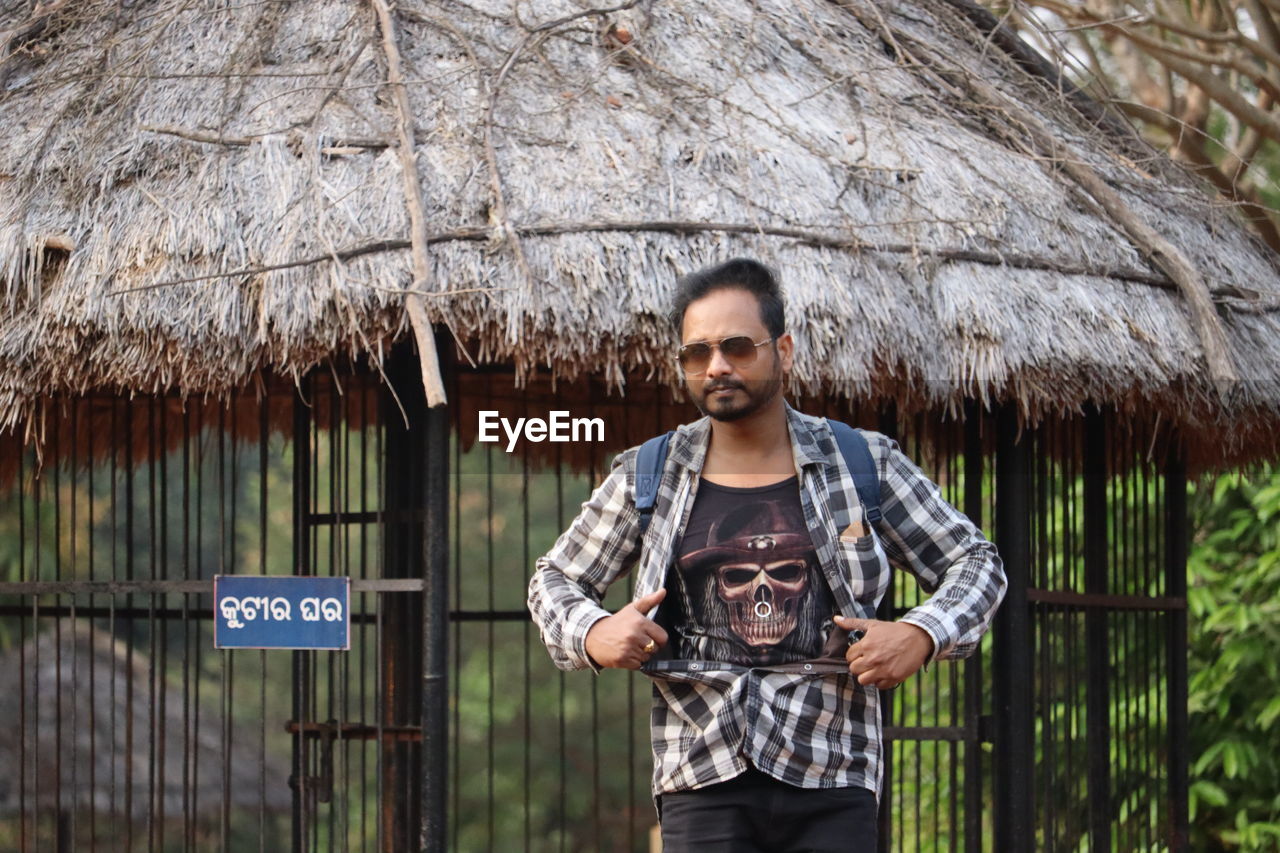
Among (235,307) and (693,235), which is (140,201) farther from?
(693,235)

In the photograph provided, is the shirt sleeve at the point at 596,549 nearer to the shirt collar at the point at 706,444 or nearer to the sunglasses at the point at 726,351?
the shirt collar at the point at 706,444

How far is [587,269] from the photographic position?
4.15 metres

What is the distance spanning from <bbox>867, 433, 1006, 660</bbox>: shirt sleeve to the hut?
1444 millimetres

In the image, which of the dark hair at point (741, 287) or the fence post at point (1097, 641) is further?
the fence post at point (1097, 641)

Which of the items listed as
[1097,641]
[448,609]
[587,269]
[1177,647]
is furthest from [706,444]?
[1177,647]

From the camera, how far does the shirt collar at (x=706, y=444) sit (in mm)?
2332

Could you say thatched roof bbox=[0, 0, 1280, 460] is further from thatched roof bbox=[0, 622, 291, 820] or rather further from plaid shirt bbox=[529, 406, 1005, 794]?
thatched roof bbox=[0, 622, 291, 820]

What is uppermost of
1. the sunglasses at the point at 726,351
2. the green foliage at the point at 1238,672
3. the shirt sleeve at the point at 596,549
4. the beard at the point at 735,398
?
the sunglasses at the point at 726,351

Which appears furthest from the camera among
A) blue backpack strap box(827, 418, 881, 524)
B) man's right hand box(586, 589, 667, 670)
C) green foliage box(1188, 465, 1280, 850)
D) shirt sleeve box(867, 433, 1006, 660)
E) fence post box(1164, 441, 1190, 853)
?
green foliage box(1188, 465, 1280, 850)

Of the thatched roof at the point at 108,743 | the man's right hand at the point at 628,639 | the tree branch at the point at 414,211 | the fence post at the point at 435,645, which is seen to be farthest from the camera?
A: the thatched roof at the point at 108,743

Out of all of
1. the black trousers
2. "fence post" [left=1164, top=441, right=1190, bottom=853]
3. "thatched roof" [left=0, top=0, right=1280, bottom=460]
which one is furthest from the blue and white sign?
"fence post" [left=1164, top=441, right=1190, bottom=853]

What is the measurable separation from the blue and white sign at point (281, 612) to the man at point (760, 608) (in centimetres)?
193

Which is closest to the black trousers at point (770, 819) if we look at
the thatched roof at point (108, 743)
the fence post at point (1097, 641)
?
the fence post at point (1097, 641)

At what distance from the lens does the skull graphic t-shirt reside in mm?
2230
